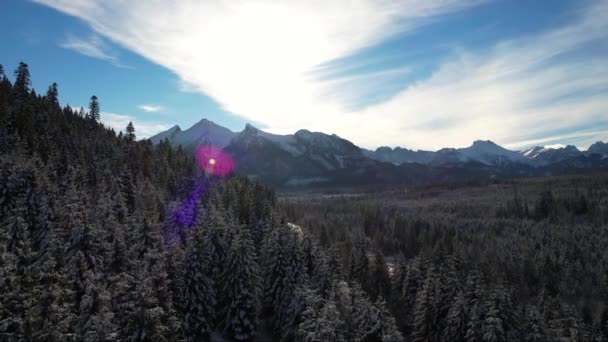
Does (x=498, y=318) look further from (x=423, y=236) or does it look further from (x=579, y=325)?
(x=423, y=236)

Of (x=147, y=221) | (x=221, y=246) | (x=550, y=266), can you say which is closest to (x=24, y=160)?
(x=147, y=221)

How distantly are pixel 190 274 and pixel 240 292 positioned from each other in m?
6.72

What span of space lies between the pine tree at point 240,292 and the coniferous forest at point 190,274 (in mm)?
163

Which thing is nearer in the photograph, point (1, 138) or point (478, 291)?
point (478, 291)

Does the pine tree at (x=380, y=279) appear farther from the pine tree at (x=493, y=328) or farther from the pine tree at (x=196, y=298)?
the pine tree at (x=196, y=298)

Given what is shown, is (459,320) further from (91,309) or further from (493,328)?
(91,309)

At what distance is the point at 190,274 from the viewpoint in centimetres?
4309

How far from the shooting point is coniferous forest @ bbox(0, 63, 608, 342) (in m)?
27.4

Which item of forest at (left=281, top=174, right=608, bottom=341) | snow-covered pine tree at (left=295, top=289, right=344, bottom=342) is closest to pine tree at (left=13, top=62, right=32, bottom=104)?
forest at (left=281, top=174, right=608, bottom=341)

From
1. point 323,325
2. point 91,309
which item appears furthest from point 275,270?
point 91,309

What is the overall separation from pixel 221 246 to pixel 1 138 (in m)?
46.2

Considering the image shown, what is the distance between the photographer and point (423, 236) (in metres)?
135

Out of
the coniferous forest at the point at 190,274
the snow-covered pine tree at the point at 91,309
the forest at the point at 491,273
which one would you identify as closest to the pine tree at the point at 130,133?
the coniferous forest at the point at 190,274

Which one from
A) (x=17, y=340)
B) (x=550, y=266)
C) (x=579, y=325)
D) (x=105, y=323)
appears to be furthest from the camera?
(x=550, y=266)
